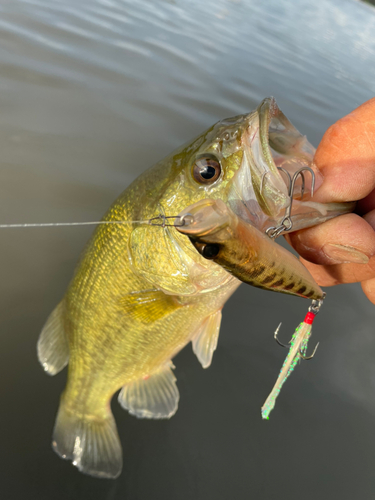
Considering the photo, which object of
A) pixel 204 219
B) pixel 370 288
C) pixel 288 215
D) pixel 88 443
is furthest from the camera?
pixel 88 443

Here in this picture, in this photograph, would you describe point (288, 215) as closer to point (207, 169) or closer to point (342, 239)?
point (342, 239)

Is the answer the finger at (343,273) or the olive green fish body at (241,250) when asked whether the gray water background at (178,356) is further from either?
the olive green fish body at (241,250)

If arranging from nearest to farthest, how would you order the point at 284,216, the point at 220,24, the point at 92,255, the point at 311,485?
the point at 284,216 < the point at 92,255 < the point at 311,485 < the point at 220,24

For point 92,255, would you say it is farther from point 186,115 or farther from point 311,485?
point 186,115

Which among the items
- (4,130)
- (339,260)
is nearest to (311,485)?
(339,260)

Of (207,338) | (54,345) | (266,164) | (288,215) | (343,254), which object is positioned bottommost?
(54,345)

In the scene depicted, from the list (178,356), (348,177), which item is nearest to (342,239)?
(348,177)

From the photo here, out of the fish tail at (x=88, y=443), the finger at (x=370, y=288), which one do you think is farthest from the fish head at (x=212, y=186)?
the fish tail at (x=88, y=443)
